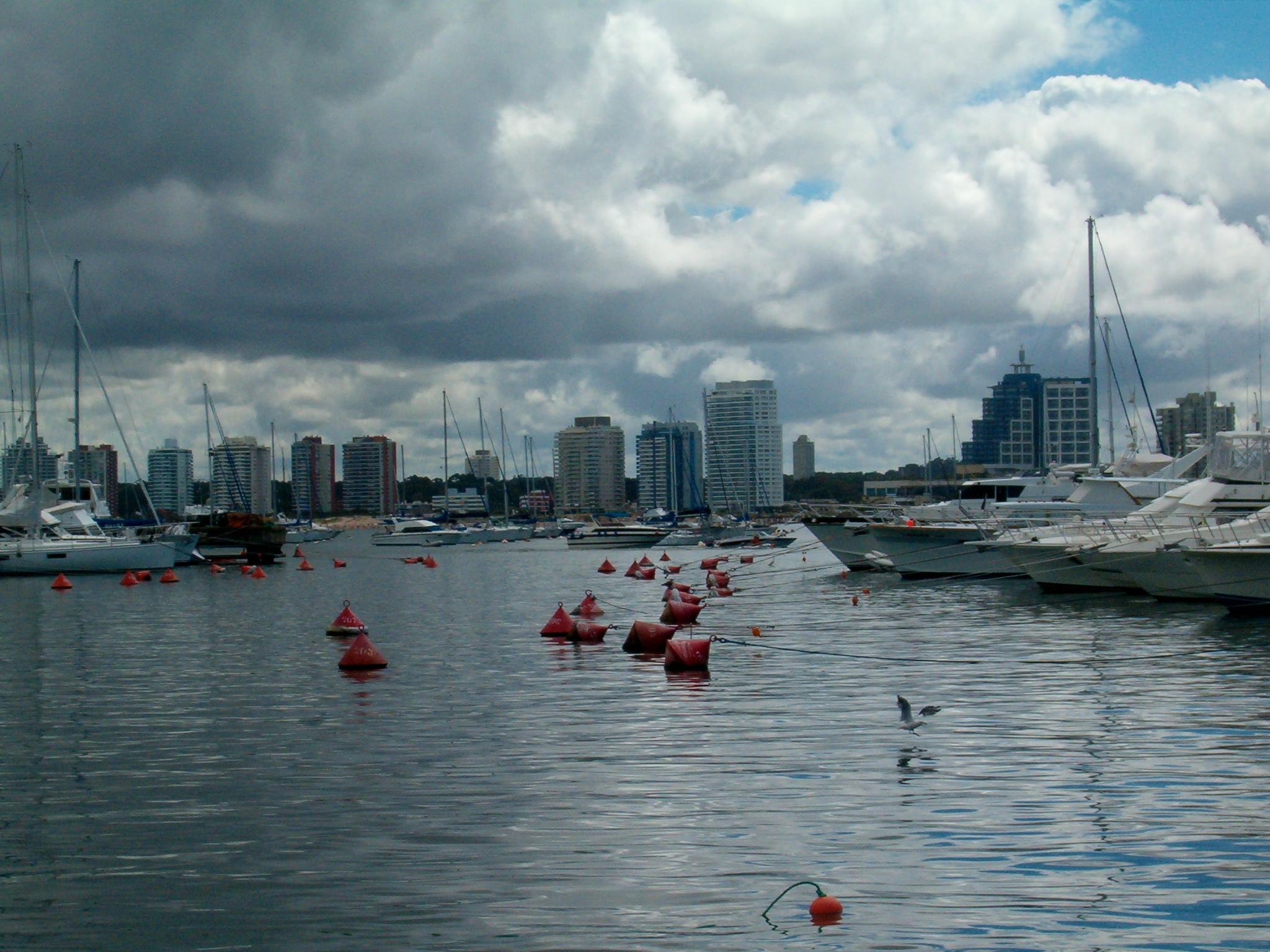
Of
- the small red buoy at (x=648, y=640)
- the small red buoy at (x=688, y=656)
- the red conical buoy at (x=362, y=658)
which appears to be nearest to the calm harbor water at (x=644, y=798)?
the small red buoy at (x=688, y=656)

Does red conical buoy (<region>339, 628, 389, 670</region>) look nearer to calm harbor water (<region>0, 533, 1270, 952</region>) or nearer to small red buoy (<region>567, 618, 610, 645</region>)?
calm harbor water (<region>0, 533, 1270, 952</region>)

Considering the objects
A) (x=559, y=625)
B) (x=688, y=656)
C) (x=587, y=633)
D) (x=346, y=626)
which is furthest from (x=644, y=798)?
(x=346, y=626)

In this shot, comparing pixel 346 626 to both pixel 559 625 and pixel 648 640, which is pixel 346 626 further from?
pixel 648 640

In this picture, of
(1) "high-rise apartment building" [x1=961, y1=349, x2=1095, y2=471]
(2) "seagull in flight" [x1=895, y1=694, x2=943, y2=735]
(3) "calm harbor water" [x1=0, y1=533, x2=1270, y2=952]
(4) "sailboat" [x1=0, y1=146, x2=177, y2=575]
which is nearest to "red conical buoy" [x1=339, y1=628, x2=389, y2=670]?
(3) "calm harbor water" [x1=0, y1=533, x2=1270, y2=952]

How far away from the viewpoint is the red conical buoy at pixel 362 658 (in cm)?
2884

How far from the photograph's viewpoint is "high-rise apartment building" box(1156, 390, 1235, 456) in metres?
93.5

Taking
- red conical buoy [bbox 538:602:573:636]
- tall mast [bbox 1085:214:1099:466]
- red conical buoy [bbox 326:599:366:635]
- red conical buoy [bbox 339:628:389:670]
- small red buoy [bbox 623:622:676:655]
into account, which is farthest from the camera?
tall mast [bbox 1085:214:1099:466]

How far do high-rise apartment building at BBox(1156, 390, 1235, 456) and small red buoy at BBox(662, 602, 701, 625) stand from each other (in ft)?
181

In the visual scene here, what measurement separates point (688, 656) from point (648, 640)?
15.7 feet

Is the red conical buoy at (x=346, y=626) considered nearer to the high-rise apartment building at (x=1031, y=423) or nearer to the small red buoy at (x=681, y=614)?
the small red buoy at (x=681, y=614)

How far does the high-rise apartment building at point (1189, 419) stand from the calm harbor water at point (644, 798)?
2549 inches

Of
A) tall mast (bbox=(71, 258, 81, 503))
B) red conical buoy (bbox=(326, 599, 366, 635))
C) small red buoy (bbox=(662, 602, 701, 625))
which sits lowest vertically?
red conical buoy (bbox=(326, 599, 366, 635))

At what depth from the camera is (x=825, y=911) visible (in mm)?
10211

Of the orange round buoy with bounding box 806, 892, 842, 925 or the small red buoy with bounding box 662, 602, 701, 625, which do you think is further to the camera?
the small red buoy with bounding box 662, 602, 701, 625
